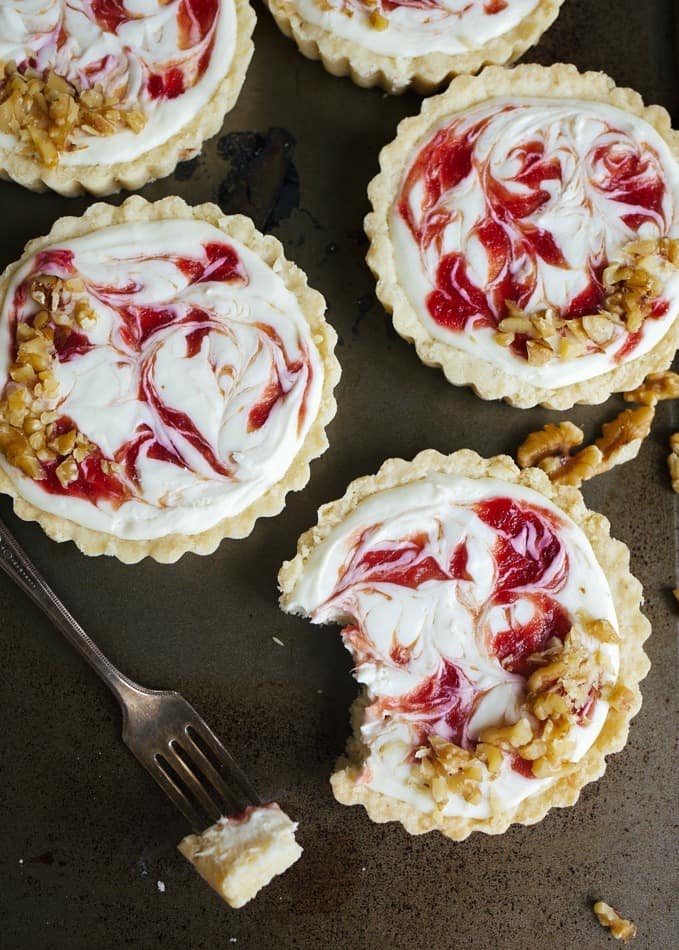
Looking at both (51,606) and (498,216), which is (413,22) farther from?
(51,606)

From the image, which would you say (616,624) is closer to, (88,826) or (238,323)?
(238,323)

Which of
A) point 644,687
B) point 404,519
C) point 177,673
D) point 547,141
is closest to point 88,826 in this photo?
point 177,673

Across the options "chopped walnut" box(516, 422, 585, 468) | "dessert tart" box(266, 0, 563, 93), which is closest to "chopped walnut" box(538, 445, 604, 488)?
"chopped walnut" box(516, 422, 585, 468)

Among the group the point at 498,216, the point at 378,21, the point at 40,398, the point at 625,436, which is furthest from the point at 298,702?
the point at 378,21

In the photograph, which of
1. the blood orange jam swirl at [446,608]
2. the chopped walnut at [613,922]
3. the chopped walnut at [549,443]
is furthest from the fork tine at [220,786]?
the chopped walnut at [549,443]

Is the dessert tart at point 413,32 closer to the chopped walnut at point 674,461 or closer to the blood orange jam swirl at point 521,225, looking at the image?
the blood orange jam swirl at point 521,225

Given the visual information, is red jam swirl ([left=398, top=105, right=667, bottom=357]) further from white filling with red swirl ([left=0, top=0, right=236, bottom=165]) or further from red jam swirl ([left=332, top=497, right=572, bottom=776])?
white filling with red swirl ([left=0, top=0, right=236, bottom=165])
